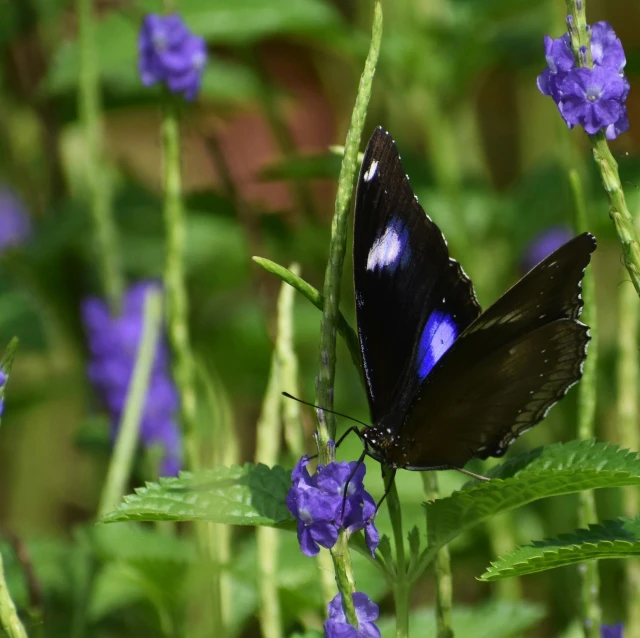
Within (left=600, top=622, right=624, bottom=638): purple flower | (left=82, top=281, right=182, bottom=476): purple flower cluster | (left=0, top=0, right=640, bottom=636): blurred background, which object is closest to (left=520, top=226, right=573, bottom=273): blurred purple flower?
(left=0, top=0, right=640, bottom=636): blurred background

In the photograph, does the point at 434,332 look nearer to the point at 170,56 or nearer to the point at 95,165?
the point at 170,56

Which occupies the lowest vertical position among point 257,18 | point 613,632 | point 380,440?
point 613,632

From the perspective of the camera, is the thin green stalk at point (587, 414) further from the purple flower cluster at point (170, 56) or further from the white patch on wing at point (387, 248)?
the purple flower cluster at point (170, 56)

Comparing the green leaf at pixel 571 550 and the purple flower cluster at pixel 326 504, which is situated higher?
the purple flower cluster at pixel 326 504

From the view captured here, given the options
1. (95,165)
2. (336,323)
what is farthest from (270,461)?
(95,165)

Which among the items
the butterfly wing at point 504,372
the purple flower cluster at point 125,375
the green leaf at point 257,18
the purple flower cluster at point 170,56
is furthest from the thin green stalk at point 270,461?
the green leaf at point 257,18

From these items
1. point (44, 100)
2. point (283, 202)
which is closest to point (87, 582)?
point (44, 100)
